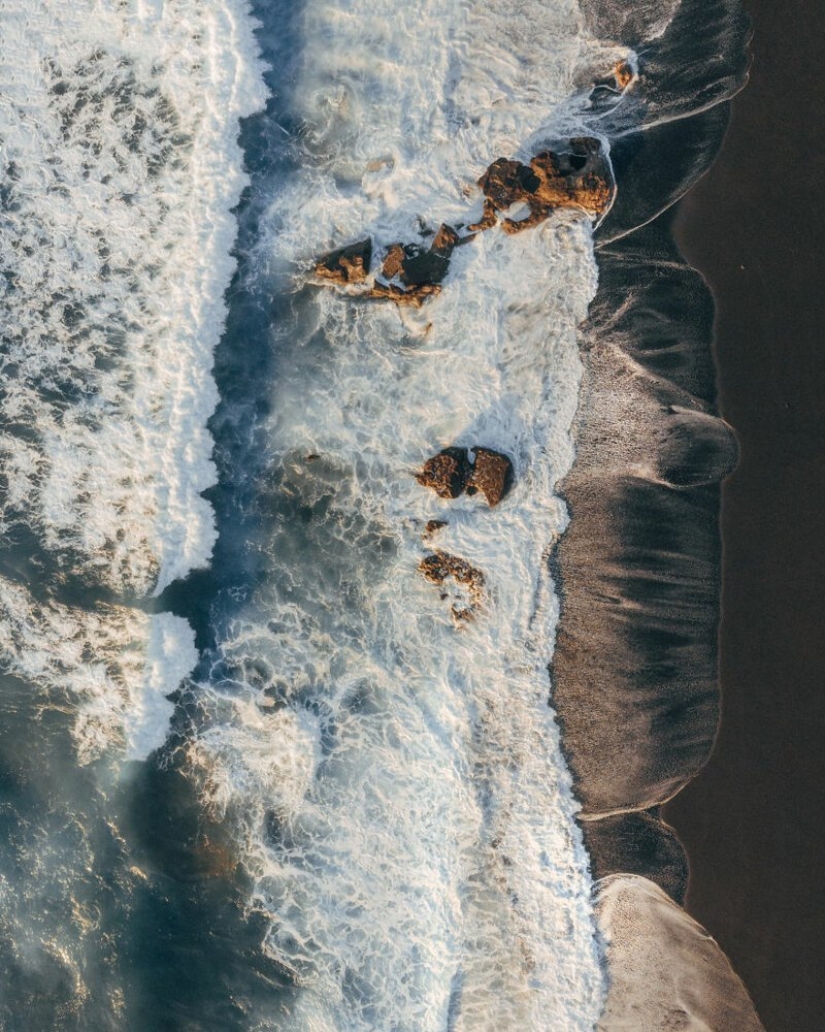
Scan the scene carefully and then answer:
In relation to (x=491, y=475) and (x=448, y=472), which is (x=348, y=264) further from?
(x=491, y=475)

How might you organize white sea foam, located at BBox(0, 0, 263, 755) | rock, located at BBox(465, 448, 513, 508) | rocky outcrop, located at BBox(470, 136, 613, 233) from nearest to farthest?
rocky outcrop, located at BBox(470, 136, 613, 233) < rock, located at BBox(465, 448, 513, 508) < white sea foam, located at BBox(0, 0, 263, 755)

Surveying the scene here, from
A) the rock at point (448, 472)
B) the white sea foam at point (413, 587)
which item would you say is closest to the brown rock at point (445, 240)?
the white sea foam at point (413, 587)

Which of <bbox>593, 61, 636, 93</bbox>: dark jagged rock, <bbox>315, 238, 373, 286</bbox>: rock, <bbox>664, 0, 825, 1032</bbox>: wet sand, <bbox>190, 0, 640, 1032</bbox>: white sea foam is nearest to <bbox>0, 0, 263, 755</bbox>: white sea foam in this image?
<bbox>190, 0, 640, 1032</bbox>: white sea foam

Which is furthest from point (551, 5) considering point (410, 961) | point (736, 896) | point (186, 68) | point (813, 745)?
point (410, 961)

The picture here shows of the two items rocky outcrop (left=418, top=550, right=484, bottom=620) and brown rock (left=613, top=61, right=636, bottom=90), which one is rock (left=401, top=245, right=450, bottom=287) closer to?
brown rock (left=613, top=61, right=636, bottom=90)

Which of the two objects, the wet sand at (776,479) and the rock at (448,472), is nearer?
the wet sand at (776,479)

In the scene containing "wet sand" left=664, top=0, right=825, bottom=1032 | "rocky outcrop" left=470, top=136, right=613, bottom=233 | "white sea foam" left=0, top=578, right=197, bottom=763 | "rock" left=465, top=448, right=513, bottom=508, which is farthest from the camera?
"white sea foam" left=0, top=578, right=197, bottom=763

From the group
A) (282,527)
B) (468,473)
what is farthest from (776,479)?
(282,527)

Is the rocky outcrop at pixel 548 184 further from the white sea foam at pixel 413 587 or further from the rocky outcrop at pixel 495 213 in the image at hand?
the white sea foam at pixel 413 587
